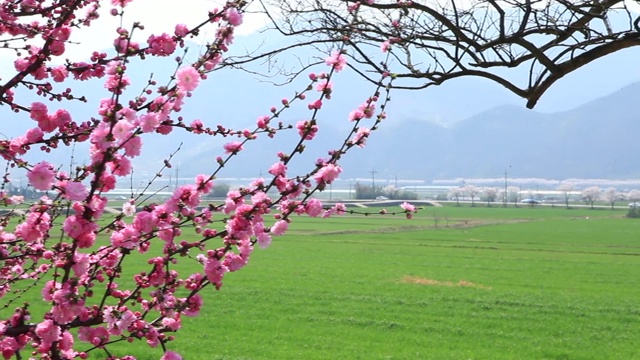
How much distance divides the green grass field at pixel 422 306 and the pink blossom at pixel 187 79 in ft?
27.8

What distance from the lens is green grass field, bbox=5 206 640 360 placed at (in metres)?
11.1

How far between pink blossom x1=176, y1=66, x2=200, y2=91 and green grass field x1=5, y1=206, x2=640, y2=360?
27.8ft

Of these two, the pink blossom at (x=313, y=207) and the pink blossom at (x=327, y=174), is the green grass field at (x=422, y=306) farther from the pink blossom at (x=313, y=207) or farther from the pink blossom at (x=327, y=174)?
the pink blossom at (x=327, y=174)

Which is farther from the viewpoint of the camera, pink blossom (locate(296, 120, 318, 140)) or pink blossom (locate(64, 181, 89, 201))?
pink blossom (locate(296, 120, 318, 140))

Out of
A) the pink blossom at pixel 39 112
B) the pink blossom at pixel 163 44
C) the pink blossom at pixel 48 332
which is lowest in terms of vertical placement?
the pink blossom at pixel 48 332

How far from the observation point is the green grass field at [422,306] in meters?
11.1

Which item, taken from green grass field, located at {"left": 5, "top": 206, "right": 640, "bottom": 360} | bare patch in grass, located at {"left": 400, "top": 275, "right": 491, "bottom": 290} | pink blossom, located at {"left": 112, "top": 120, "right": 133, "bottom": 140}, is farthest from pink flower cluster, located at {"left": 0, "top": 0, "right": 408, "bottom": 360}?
bare patch in grass, located at {"left": 400, "top": 275, "right": 491, "bottom": 290}

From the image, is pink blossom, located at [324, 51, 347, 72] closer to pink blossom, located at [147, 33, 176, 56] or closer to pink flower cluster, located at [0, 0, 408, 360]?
pink flower cluster, located at [0, 0, 408, 360]

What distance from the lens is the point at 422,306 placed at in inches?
604

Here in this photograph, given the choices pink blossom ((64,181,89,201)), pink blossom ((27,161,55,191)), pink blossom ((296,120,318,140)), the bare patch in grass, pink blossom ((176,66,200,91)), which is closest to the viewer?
pink blossom ((64,181,89,201))

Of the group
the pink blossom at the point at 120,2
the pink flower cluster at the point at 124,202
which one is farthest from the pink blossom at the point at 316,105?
the pink blossom at the point at 120,2

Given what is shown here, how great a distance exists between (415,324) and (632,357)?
12.5 feet

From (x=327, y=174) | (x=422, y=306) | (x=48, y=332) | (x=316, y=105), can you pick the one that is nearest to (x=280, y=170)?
(x=327, y=174)

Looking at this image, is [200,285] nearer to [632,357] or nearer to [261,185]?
[261,185]
